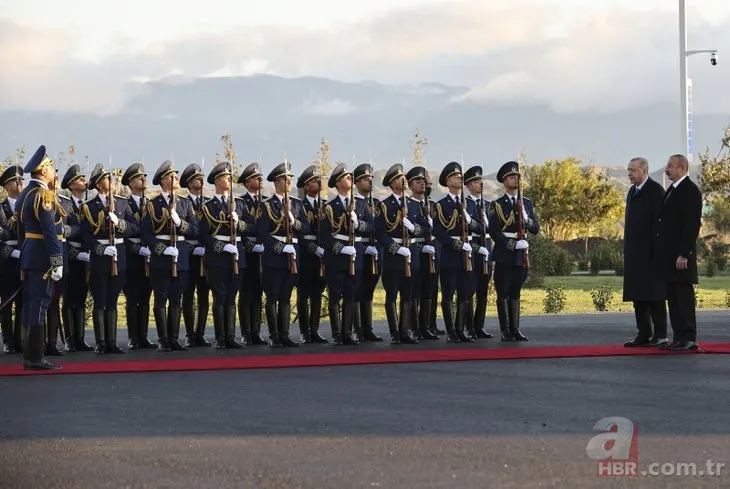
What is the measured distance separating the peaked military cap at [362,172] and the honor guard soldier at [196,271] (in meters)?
1.74

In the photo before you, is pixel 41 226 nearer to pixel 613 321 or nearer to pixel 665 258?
pixel 665 258

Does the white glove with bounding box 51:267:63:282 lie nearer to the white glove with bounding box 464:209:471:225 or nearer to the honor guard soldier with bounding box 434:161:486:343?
the honor guard soldier with bounding box 434:161:486:343

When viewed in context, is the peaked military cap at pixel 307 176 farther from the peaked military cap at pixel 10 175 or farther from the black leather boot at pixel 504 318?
the peaked military cap at pixel 10 175

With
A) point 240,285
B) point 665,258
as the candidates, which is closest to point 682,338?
point 665,258

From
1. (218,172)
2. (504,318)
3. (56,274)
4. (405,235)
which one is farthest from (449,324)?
(56,274)

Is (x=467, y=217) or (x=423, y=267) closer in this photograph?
(x=467, y=217)

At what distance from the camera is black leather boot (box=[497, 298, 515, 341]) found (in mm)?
15031

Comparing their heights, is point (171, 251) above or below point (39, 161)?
below

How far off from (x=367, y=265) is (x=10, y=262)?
3963mm

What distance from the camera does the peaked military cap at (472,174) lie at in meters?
15.4

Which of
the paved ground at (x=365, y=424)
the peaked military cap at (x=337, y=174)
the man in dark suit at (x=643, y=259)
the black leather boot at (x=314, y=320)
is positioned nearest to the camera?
the paved ground at (x=365, y=424)

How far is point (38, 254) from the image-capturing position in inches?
483

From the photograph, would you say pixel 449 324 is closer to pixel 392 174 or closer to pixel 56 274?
pixel 392 174

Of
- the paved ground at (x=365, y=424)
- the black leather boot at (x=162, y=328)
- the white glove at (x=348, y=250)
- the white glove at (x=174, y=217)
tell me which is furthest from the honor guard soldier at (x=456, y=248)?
the black leather boot at (x=162, y=328)
